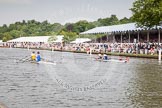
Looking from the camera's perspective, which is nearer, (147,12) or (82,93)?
(82,93)

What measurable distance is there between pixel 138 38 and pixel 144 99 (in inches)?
2340

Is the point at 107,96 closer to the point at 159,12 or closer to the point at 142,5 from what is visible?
the point at 159,12

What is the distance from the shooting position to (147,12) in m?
63.8

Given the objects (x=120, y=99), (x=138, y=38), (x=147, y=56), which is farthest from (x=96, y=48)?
(x=120, y=99)

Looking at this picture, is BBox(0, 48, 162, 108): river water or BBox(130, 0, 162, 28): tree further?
BBox(130, 0, 162, 28): tree

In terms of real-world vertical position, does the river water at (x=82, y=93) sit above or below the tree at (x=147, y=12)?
below

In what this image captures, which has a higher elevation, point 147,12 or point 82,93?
point 147,12

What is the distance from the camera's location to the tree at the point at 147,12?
62.5 m

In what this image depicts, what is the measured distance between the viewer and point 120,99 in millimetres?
21062

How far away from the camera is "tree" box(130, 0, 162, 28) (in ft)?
205

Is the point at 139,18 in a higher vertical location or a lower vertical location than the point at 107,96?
Answer: higher

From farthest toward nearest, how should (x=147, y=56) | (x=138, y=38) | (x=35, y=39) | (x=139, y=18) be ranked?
1. (x=35, y=39)
2. (x=138, y=38)
3. (x=139, y=18)
4. (x=147, y=56)

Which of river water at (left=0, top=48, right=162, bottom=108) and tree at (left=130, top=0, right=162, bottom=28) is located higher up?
tree at (left=130, top=0, right=162, bottom=28)

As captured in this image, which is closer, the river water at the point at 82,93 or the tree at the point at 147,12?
the river water at the point at 82,93
